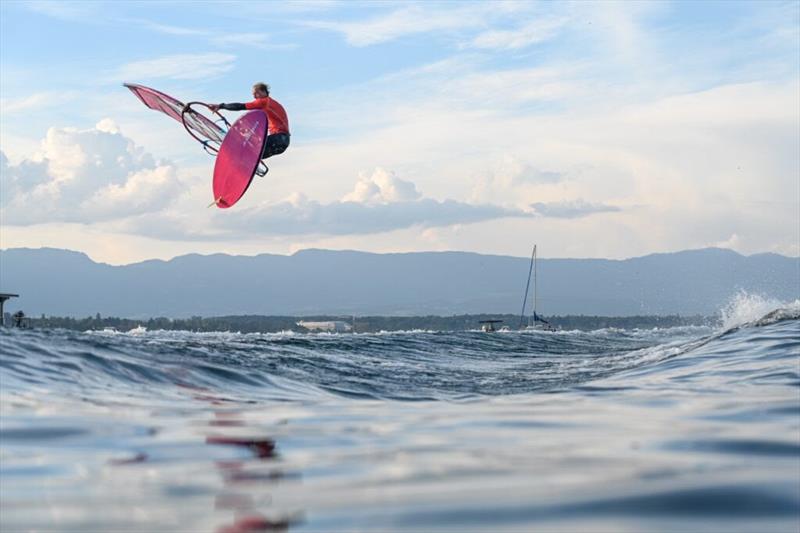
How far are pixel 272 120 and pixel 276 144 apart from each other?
588 millimetres

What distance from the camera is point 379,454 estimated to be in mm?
5770

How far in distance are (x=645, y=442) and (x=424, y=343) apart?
23181mm

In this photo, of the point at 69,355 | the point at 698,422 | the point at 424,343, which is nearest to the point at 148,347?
the point at 69,355

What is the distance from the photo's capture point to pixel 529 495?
4328mm

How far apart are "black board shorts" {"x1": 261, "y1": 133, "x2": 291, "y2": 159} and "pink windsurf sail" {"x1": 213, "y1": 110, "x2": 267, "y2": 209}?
19 centimetres

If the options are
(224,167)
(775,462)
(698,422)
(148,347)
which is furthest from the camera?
(224,167)

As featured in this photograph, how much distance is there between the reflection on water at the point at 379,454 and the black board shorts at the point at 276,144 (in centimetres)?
1085

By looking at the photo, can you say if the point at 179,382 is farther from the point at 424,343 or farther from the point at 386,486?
the point at 424,343

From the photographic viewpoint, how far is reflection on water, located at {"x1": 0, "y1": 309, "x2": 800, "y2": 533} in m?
4.02

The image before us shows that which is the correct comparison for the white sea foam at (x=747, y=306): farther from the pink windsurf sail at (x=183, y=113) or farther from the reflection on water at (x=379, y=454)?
the reflection on water at (x=379, y=454)

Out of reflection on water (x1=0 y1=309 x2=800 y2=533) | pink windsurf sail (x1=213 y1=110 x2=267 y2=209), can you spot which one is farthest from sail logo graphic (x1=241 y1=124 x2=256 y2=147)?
reflection on water (x1=0 y1=309 x2=800 y2=533)

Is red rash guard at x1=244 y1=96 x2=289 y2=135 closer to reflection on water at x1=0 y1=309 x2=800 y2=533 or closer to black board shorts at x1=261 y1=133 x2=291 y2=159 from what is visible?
black board shorts at x1=261 y1=133 x2=291 y2=159

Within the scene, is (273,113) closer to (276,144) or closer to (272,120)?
(272,120)

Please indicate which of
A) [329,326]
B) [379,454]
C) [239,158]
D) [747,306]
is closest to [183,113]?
[239,158]
